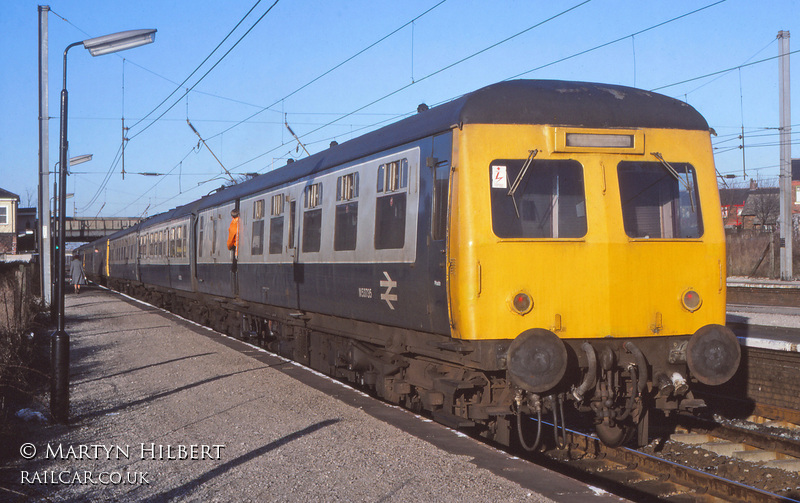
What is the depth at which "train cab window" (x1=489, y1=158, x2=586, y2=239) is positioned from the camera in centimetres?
722

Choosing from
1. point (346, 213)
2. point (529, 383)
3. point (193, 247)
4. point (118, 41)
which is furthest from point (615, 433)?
point (193, 247)

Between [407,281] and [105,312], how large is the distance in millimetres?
19927

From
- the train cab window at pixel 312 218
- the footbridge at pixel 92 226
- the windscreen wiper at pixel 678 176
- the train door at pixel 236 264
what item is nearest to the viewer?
the windscreen wiper at pixel 678 176

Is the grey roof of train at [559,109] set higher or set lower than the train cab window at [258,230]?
higher

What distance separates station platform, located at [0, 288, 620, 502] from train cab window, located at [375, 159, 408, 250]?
1.92 metres

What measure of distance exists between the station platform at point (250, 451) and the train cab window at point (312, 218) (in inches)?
76.0

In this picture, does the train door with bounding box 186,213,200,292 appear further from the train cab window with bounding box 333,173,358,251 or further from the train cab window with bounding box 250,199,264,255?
the train cab window with bounding box 333,173,358,251

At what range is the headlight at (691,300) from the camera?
743cm

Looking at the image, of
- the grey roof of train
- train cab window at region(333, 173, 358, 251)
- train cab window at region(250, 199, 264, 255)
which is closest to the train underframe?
train cab window at region(333, 173, 358, 251)

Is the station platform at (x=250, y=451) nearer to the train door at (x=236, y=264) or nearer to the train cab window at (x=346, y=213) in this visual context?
the train cab window at (x=346, y=213)

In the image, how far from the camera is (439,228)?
7531mm

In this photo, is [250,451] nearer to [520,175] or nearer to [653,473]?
[520,175]

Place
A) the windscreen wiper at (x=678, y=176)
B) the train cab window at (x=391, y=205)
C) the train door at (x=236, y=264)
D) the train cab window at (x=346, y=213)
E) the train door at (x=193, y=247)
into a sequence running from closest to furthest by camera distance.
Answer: the windscreen wiper at (x=678, y=176) → the train cab window at (x=391, y=205) → the train cab window at (x=346, y=213) → the train door at (x=236, y=264) → the train door at (x=193, y=247)

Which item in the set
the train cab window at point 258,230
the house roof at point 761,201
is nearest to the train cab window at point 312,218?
the train cab window at point 258,230
